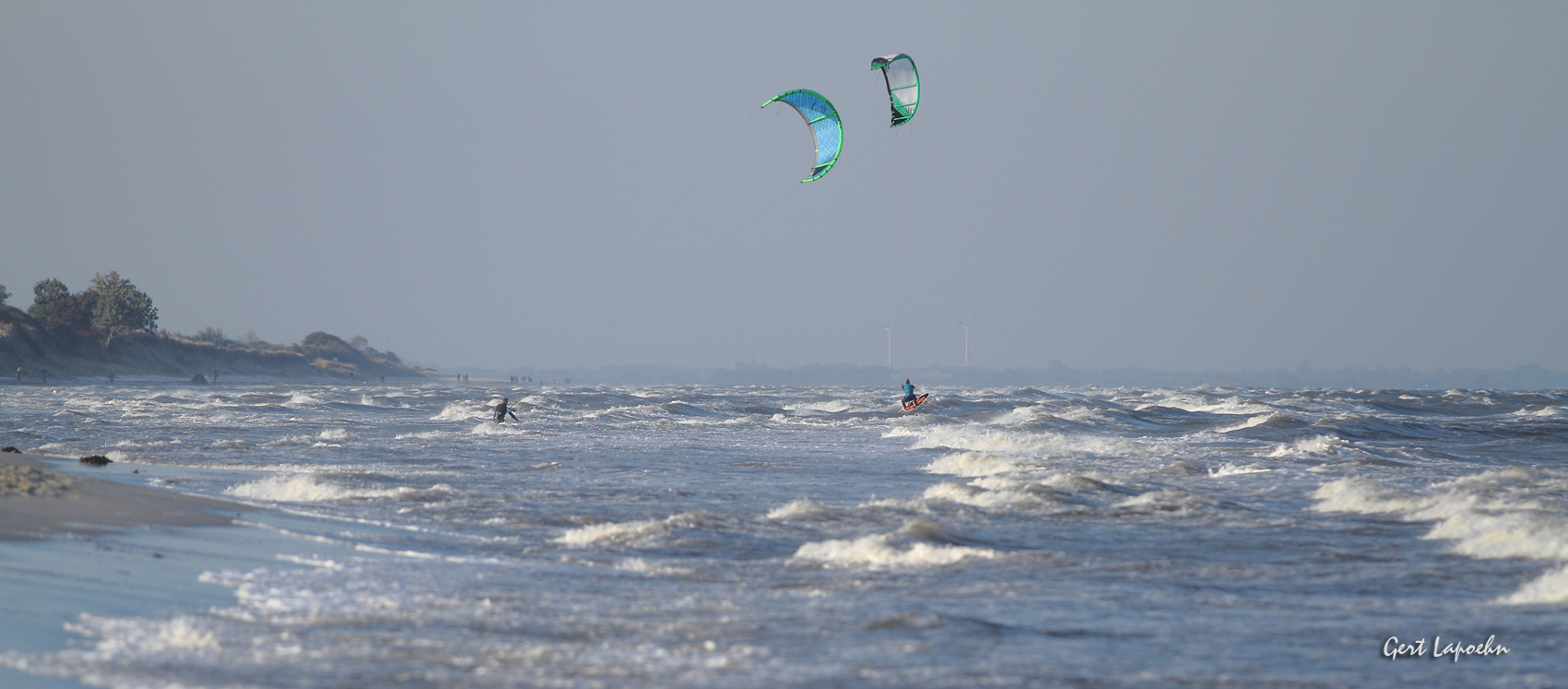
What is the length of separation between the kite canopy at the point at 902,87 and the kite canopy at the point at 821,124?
191 cm

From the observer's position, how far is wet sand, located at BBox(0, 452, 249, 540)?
10406 mm

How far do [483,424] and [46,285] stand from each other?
78.3m

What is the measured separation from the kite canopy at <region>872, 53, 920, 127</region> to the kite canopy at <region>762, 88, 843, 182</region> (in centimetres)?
191

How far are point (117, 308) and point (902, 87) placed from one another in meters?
89.1

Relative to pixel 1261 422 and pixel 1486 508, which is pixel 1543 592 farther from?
pixel 1261 422

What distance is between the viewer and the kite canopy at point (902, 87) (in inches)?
967

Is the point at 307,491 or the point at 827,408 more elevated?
the point at 307,491

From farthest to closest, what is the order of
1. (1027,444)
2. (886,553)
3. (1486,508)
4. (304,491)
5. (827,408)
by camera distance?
(827,408) < (1027,444) < (304,491) < (1486,508) < (886,553)

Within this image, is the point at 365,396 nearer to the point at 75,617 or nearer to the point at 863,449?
the point at 863,449

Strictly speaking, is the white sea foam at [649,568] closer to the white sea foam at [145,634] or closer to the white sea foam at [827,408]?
the white sea foam at [145,634]

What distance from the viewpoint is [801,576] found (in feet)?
31.9

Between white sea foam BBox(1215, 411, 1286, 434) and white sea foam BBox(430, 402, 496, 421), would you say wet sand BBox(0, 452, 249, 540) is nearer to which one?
white sea foam BBox(430, 402, 496, 421)

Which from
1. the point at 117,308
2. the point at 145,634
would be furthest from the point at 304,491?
the point at 117,308

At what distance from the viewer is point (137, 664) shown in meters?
6.06
